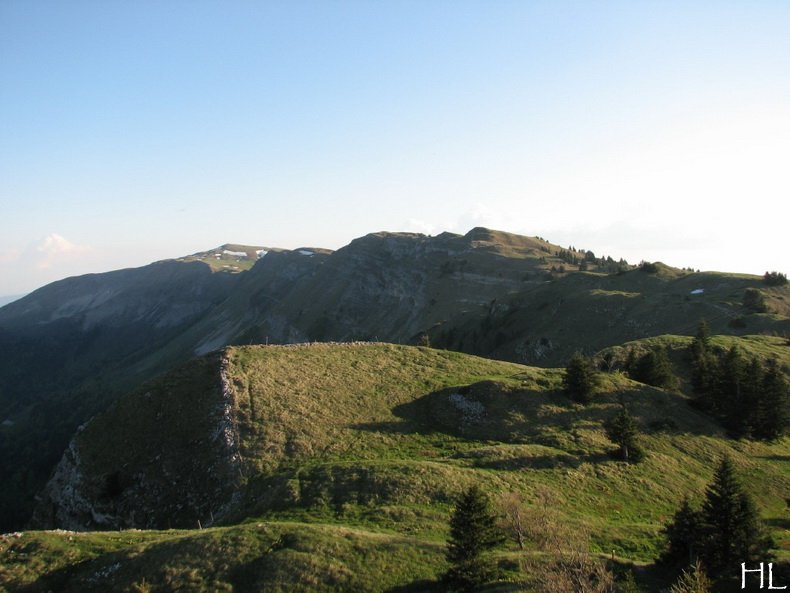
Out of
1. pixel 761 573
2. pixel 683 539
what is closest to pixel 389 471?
pixel 683 539

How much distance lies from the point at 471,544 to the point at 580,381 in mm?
31939

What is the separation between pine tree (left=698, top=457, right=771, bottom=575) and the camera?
2116cm

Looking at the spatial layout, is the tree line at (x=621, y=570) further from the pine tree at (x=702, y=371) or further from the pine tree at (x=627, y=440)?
the pine tree at (x=702, y=371)

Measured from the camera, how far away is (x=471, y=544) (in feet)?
74.9

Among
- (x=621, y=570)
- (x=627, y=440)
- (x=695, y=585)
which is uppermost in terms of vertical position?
(x=695, y=585)

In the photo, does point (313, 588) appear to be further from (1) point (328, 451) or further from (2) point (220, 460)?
(2) point (220, 460)

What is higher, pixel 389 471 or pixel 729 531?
pixel 729 531

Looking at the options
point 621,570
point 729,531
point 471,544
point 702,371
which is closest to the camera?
point 729,531

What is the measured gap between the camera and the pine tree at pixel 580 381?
50.2m

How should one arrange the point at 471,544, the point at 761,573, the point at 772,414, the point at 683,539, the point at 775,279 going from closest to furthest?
the point at 761,573, the point at 471,544, the point at 683,539, the point at 772,414, the point at 775,279

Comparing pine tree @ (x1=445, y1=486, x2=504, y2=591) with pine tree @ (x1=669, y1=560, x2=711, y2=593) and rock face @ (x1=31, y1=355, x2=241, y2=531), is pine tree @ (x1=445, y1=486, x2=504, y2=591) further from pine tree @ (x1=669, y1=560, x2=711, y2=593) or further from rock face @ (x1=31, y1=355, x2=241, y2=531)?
rock face @ (x1=31, y1=355, x2=241, y2=531)

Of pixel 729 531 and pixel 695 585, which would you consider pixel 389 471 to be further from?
pixel 695 585

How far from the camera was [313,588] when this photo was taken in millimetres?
24172

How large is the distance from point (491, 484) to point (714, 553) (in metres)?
15.4
